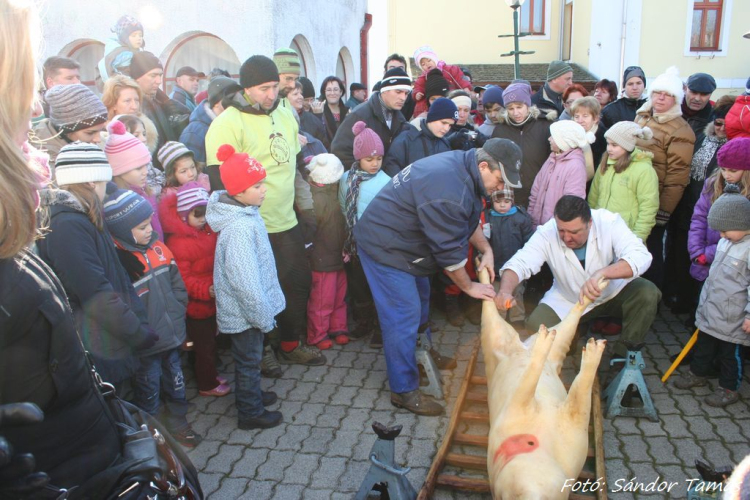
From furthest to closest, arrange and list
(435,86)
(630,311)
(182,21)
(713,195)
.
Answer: (182,21) → (435,86) → (713,195) → (630,311)

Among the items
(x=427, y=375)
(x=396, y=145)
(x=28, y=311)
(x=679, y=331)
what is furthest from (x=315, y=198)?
(x=28, y=311)

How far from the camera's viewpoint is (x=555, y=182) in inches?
217

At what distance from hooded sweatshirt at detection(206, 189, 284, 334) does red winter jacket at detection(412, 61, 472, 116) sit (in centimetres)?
406

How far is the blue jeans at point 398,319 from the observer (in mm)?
4195

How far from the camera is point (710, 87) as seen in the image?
659cm

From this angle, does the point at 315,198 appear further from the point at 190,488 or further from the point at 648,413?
the point at 190,488

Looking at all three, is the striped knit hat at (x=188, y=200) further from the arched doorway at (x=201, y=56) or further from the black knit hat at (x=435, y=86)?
the arched doorway at (x=201, y=56)

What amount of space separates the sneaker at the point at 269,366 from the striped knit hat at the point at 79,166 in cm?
222

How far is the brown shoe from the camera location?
165 inches

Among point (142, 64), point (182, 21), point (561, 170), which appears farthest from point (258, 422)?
point (182, 21)

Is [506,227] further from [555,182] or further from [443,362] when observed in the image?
[443,362]

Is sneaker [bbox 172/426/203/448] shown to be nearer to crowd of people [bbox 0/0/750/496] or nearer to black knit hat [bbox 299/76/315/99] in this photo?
crowd of people [bbox 0/0/750/496]

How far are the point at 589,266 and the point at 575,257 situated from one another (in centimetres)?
13

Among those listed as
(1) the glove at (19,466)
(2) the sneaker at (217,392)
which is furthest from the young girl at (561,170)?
(1) the glove at (19,466)
